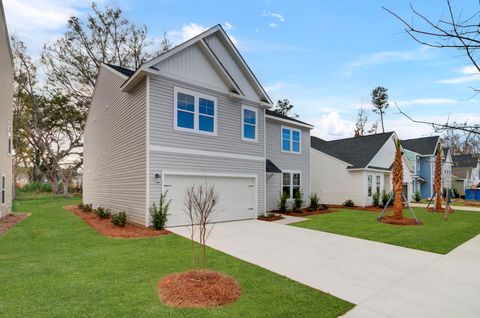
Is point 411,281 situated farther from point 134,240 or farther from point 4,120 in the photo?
point 4,120

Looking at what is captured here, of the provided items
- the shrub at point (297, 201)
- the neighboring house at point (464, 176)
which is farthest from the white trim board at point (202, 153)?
the neighboring house at point (464, 176)

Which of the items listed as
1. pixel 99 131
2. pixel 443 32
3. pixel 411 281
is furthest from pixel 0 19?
pixel 411 281

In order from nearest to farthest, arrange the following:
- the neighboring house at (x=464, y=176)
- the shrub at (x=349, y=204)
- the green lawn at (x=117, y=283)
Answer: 1. the green lawn at (x=117, y=283)
2. the shrub at (x=349, y=204)
3. the neighboring house at (x=464, y=176)

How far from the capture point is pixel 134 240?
328 inches

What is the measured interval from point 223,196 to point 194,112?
386 cm

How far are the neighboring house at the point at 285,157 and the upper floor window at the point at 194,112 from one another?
4.85 metres

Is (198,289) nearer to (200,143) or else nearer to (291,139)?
(200,143)

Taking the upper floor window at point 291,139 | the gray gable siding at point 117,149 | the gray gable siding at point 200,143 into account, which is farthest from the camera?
the upper floor window at point 291,139

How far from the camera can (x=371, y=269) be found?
6.05m

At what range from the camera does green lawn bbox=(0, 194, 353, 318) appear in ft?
12.8

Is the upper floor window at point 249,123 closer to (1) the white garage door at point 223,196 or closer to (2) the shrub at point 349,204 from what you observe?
(1) the white garage door at point 223,196

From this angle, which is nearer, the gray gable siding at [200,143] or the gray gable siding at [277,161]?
the gray gable siding at [200,143]

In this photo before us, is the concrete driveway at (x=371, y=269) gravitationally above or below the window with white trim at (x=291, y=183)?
below

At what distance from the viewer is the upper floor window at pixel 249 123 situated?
13492 millimetres
